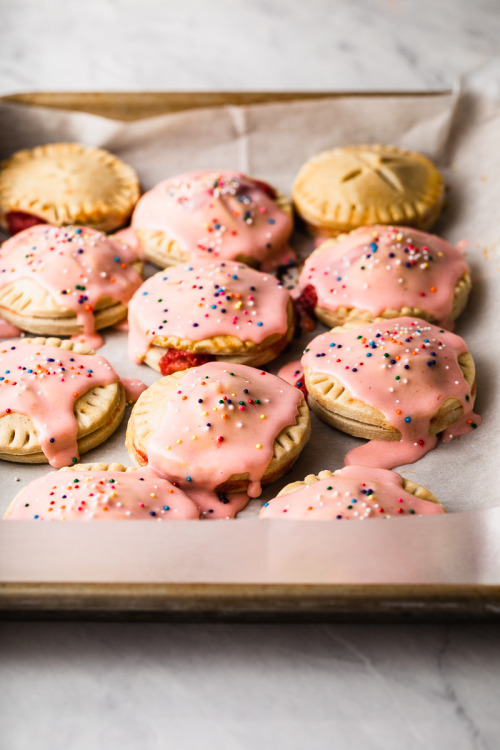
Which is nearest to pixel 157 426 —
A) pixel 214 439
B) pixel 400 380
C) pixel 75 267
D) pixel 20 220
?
pixel 214 439

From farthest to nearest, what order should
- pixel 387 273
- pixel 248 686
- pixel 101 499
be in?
pixel 387 273 → pixel 101 499 → pixel 248 686

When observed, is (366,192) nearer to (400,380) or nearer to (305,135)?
(305,135)

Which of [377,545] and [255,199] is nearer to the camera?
[377,545]

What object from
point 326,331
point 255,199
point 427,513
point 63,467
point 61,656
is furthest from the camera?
point 255,199

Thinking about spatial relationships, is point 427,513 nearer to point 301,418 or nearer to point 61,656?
point 301,418

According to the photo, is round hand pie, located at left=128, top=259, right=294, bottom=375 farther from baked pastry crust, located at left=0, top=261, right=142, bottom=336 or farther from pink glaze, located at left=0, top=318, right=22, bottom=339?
pink glaze, located at left=0, top=318, right=22, bottom=339

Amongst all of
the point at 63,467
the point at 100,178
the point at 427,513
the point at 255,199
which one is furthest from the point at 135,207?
the point at 427,513

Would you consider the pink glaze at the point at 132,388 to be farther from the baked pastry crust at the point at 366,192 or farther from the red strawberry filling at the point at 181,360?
the baked pastry crust at the point at 366,192
